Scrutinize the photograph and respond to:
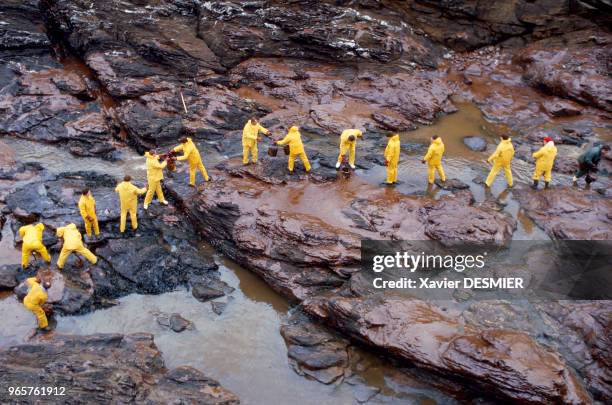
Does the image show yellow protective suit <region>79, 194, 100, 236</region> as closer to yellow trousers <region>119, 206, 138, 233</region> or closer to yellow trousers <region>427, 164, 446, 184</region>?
yellow trousers <region>119, 206, 138, 233</region>

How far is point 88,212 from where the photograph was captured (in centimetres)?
1181

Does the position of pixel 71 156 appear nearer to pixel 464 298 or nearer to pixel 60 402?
pixel 60 402

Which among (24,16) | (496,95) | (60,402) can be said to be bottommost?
(60,402)

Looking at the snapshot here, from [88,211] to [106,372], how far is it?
171 inches

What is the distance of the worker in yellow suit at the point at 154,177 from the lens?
40.5ft

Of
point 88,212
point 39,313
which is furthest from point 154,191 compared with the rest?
point 39,313

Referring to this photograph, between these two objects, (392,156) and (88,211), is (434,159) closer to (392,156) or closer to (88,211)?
(392,156)

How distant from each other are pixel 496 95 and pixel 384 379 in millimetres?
13137

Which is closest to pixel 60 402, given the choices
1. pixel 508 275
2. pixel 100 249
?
pixel 100 249

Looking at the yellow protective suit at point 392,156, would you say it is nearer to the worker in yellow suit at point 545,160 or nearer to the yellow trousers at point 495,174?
the yellow trousers at point 495,174

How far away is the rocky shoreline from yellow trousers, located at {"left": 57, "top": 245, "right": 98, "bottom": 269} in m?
0.23

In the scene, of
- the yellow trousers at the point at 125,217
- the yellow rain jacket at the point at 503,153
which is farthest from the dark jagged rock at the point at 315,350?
the yellow rain jacket at the point at 503,153

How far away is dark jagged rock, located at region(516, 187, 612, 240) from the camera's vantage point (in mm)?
11969

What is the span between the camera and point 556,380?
8531mm
